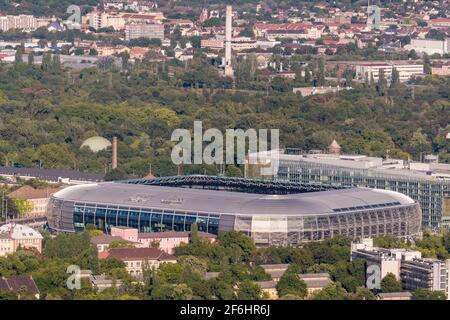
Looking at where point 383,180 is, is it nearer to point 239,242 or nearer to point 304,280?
point 239,242

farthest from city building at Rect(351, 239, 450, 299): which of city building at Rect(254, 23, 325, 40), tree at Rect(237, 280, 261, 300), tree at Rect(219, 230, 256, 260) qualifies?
city building at Rect(254, 23, 325, 40)

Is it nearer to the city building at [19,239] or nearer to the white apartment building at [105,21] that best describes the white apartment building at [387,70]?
the white apartment building at [105,21]

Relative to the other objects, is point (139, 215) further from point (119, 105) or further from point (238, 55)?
point (238, 55)

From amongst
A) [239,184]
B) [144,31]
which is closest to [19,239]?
[239,184]

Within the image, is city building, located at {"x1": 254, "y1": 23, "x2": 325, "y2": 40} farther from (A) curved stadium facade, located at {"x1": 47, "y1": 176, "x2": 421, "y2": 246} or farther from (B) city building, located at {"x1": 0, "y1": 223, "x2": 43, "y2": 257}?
(B) city building, located at {"x1": 0, "y1": 223, "x2": 43, "y2": 257}

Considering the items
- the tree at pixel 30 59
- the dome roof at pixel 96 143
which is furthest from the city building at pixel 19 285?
the tree at pixel 30 59

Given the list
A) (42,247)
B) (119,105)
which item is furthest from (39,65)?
(42,247)
